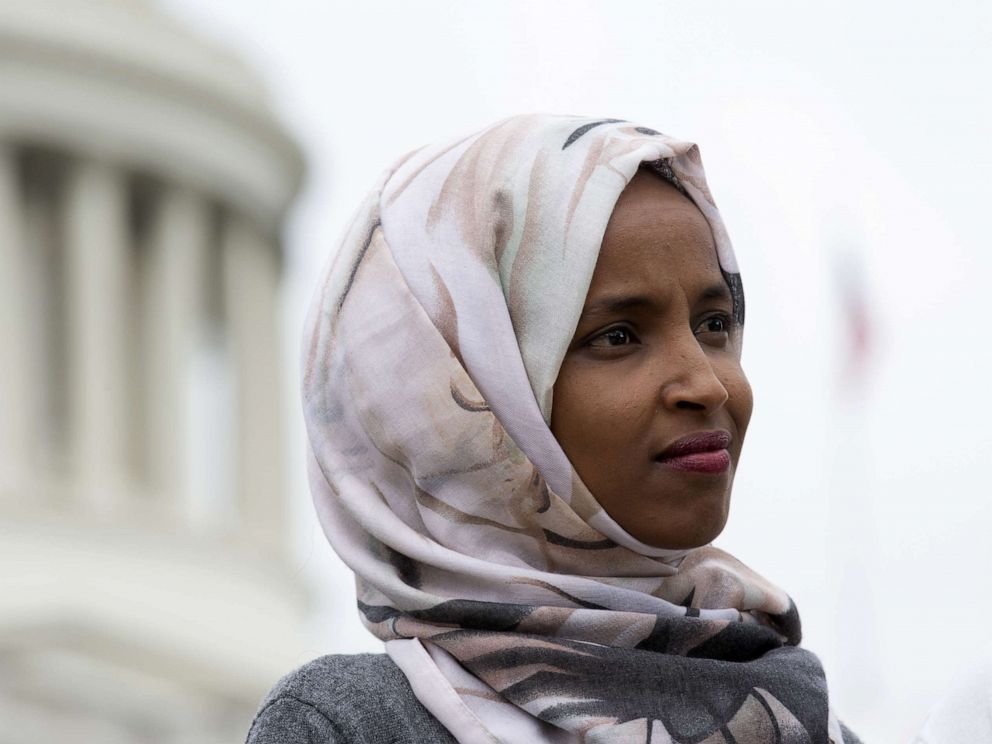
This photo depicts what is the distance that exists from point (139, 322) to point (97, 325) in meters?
1.65

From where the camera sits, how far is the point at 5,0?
3819 cm

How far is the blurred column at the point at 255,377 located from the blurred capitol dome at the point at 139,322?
0.04 metres

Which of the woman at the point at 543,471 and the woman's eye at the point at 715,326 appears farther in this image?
the woman's eye at the point at 715,326

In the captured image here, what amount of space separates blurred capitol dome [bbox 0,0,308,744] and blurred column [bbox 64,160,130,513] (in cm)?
3

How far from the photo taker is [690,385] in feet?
10.4

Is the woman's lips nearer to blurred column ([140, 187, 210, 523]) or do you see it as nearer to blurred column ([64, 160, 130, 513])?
blurred column ([64, 160, 130, 513])

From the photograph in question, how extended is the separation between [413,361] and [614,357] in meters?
0.26

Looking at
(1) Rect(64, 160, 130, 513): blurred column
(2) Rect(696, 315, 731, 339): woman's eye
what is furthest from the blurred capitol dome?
(2) Rect(696, 315, 731, 339): woman's eye

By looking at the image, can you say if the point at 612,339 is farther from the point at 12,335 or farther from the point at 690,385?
the point at 12,335

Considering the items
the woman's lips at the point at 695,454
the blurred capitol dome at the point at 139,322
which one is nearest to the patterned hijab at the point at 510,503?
the woman's lips at the point at 695,454

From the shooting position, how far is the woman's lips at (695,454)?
125 inches

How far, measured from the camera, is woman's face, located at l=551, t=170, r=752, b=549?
3.17 metres

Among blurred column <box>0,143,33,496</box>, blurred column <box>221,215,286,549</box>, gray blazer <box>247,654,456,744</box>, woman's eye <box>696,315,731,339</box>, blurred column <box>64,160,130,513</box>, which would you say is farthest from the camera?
blurred column <box>221,215,286,549</box>

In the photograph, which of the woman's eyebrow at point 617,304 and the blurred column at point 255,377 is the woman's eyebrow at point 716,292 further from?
the blurred column at point 255,377
